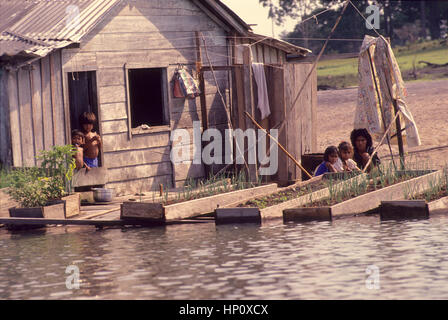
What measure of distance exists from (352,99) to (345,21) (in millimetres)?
41524

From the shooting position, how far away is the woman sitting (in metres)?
15.3

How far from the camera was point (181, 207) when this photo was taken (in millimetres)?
12836

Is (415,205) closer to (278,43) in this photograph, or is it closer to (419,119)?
(278,43)

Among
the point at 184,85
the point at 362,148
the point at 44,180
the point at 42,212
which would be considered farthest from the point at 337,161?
the point at 42,212

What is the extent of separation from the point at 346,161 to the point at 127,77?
3956 millimetres

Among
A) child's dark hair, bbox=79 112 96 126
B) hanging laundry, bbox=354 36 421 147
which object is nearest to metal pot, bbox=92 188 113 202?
child's dark hair, bbox=79 112 96 126

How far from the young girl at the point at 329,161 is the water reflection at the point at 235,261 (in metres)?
2.16

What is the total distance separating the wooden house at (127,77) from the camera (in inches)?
550

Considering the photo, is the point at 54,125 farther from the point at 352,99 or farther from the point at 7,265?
the point at 352,99

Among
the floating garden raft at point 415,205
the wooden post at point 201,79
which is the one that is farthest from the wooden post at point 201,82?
the floating garden raft at point 415,205

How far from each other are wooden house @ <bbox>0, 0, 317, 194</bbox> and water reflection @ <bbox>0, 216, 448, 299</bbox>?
7.46 feet

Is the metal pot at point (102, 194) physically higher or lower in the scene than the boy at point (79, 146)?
lower

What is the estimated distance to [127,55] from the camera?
15.3 m

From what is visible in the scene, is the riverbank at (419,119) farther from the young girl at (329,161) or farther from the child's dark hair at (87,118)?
the child's dark hair at (87,118)
